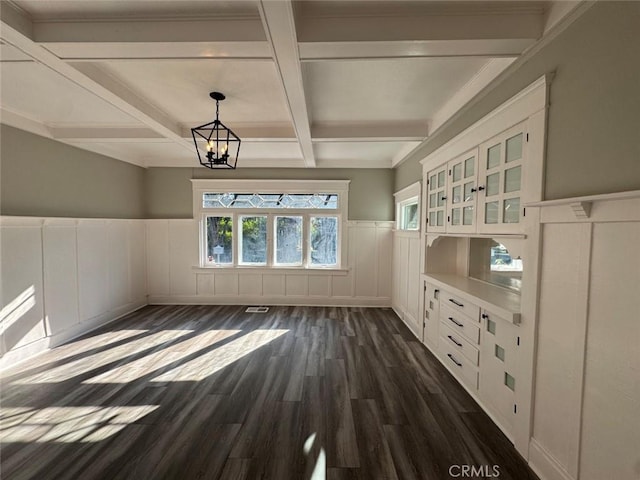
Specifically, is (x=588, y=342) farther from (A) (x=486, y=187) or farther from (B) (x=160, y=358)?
(B) (x=160, y=358)

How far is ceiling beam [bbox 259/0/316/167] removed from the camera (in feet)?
4.72

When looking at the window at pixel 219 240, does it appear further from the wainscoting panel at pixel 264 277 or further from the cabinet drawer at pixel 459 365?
the cabinet drawer at pixel 459 365

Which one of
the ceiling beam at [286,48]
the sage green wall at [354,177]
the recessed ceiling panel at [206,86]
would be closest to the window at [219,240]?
the sage green wall at [354,177]

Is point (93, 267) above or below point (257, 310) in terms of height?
above

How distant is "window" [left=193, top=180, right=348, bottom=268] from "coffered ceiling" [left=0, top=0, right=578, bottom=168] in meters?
1.69

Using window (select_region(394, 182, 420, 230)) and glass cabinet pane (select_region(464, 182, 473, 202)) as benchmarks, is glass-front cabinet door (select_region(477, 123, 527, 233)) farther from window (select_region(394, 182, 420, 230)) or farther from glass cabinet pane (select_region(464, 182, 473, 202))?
window (select_region(394, 182, 420, 230))

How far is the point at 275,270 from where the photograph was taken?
204 inches

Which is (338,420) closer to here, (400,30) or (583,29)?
(400,30)

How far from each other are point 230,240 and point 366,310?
9.83ft

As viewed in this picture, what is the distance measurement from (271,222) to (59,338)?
343cm

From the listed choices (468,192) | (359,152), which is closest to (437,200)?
(468,192)

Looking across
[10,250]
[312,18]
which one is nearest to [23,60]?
[10,250]

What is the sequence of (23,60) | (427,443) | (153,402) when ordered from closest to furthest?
(427,443) → (23,60) → (153,402)

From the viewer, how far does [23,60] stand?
202cm
